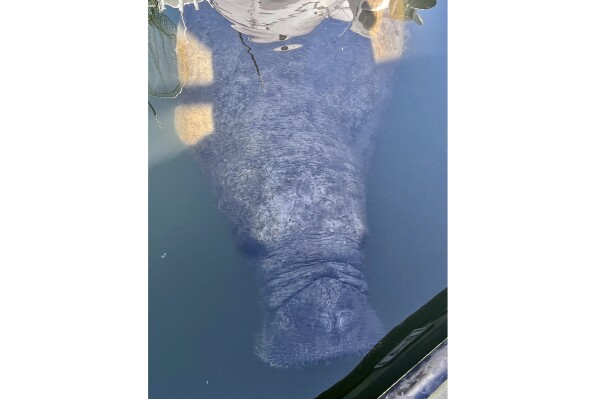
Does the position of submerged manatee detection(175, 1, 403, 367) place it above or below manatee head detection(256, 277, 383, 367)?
above

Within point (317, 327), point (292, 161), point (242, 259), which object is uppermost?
point (292, 161)

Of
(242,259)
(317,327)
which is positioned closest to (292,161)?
(242,259)

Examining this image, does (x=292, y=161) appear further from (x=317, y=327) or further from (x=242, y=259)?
(x=317, y=327)

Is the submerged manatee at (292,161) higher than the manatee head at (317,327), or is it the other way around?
the submerged manatee at (292,161)
